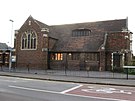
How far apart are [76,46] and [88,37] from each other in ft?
10.5

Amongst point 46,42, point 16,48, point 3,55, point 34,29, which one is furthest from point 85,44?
point 3,55

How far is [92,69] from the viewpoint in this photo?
37719 mm

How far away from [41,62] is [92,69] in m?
10.2

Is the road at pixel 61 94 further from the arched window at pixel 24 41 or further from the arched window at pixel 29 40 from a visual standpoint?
the arched window at pixel 24 41

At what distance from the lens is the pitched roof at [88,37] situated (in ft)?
129

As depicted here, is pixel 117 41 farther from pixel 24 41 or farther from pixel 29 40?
pixel 24 41

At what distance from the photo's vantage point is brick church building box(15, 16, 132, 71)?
37375 millimetres

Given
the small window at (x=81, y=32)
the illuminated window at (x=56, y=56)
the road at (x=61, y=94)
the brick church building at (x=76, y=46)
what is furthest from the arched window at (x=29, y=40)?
the road at (x=61, y=94)

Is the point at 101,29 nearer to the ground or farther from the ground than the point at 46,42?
farther from the ground

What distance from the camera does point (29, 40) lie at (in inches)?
1693

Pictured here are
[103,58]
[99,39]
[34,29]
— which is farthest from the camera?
[34,29]

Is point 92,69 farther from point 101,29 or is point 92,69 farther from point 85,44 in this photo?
point 101,29

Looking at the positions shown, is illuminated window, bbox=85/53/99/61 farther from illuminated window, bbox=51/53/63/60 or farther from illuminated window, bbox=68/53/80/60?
illuminated window, bbox=51/53/63/60

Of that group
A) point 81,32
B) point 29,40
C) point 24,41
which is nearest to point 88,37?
point 81,32
